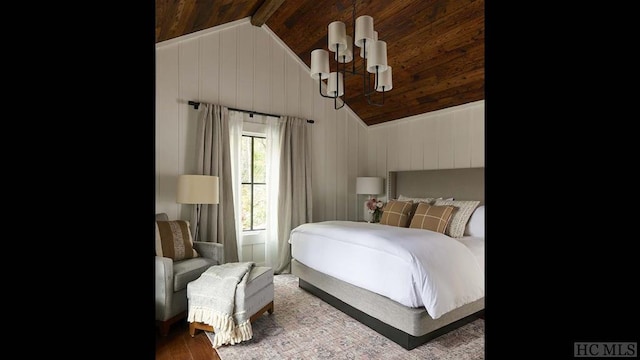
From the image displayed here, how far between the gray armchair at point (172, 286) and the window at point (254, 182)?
1.40m

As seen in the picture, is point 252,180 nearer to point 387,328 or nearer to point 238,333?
point 238,333

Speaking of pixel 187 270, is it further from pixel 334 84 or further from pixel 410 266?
pixel 334 84

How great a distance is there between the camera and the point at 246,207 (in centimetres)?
429

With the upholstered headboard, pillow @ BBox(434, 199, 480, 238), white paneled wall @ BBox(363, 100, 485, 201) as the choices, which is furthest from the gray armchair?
white paneled wall @ BBox(363, 100, 485, 201)

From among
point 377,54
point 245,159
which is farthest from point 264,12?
point 377,54

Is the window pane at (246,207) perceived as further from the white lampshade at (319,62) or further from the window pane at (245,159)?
the white lampshade at (319,62)

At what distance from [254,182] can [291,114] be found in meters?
1.13

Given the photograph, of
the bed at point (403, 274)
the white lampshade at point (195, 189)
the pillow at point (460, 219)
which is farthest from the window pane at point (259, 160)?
the pillow at point (460, 219)

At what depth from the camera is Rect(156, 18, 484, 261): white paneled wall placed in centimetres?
366

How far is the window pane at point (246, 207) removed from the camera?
4.27 metres

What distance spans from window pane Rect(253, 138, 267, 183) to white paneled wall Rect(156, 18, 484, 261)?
465mm
